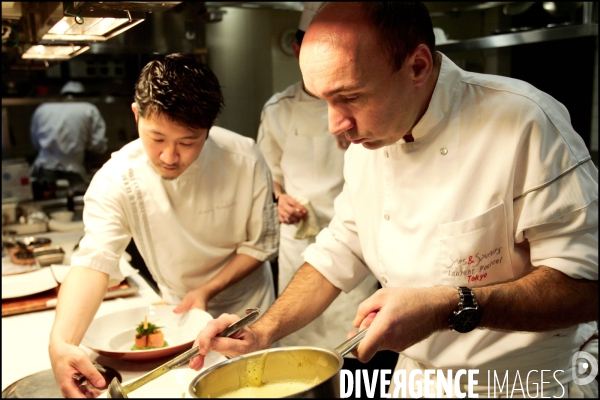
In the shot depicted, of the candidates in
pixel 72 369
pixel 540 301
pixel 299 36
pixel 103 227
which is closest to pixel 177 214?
pixel 103 227

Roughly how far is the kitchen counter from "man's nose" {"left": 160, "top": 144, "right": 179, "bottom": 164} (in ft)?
1.25

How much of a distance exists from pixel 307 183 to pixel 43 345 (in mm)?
772

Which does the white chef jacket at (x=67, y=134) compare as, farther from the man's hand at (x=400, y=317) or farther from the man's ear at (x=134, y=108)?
the man's hand at (x=400, y=317)

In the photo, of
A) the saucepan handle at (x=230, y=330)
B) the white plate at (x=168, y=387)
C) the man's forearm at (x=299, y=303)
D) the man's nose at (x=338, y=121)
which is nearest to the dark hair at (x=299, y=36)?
the man's nose at (x=338, y=121)

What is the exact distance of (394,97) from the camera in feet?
3.09

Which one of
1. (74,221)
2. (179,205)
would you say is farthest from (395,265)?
(74,221)

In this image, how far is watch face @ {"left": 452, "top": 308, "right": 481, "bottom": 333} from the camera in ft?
2.89

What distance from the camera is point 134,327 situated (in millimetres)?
1345

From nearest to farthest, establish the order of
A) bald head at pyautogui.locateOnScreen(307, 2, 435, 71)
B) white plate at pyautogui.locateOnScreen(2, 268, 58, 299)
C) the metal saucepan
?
the metal saucepan
bald head at pyautogui.locateOnScreen(307, 2, 435, 71)
white plate at pyautogui.locateOnScreen(2, 268, 58, 299)

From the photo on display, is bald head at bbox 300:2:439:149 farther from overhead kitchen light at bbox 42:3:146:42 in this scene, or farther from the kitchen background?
overhead kitchen light at bbox 42:3:146:42

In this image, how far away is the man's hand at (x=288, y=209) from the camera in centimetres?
140

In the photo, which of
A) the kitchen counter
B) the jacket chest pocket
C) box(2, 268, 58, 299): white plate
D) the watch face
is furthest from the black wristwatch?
box(2, 268, 58, 299): white plate

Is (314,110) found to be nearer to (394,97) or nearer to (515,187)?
(394,97)

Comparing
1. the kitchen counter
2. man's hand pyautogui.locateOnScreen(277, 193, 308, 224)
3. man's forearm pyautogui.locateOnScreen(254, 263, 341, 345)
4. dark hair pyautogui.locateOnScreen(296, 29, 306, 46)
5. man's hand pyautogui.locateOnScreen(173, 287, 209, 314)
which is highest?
dark hair pyautogui.locateOnScreen(296, 29, 306, 46)
